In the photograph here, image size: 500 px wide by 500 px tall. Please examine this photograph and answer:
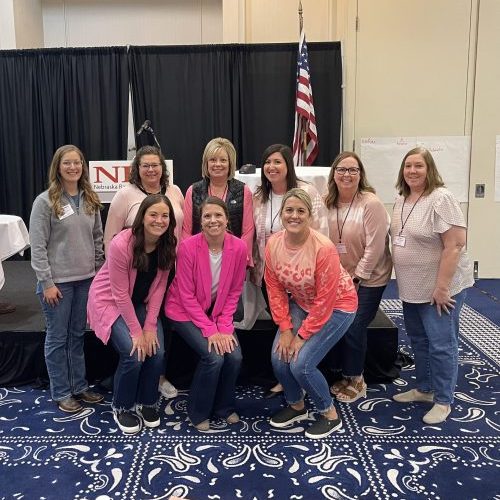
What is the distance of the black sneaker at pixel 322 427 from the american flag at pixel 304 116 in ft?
10.5

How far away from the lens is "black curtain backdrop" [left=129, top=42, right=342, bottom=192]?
18.2 feet

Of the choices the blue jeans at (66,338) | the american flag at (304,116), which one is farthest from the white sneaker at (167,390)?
the american flag at (304,116)

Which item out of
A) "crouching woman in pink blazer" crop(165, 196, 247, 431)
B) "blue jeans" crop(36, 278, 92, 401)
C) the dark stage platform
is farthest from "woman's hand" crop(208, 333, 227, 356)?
"blue jeans" crop(36, 278, 92, 401)

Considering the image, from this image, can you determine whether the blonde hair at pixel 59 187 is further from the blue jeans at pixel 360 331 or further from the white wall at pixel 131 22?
the white wall at pixel 131 22

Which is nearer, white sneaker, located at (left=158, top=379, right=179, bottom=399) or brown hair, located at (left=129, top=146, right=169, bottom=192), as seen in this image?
brown hair, located at (left=129, top=146, right=169, bottom=192)

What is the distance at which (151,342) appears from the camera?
2488 mm

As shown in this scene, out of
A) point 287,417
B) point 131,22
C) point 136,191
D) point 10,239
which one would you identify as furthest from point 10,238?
point 131,22

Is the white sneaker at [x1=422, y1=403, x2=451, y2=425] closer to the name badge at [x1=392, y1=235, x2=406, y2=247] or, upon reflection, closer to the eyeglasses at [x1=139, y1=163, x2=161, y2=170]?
the name badge at [x1=392, y1=235, x2=406, y2=247]

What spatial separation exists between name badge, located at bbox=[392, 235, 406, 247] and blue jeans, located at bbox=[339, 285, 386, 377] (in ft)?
0.96

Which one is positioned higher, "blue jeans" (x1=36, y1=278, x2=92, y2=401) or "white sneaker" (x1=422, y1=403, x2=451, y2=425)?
"blue jeans" (x1=36, y1=278, x2=92, y2=401)

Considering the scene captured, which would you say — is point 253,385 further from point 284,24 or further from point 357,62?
point 284,24

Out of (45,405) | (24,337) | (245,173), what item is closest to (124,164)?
(245,173)

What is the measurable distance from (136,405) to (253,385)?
2.45ft

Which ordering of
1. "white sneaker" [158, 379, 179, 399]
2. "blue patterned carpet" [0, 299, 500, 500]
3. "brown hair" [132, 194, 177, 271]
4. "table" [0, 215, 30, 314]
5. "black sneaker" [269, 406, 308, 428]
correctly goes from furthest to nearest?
"table" [0, 215, 30, 314], "white sneaker" [158, 379, 179, 399], "black sneaker" [269, 406, 308, 428], "brown hair" [132, 194, 177, 271], "blue patterned carpet" [0, 299, 500, 500]
